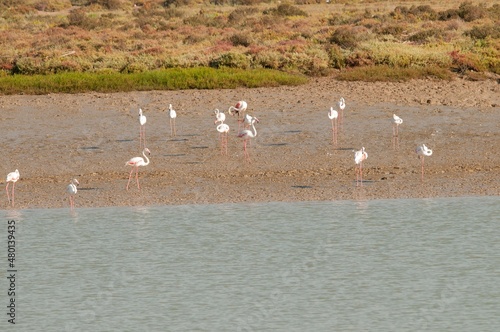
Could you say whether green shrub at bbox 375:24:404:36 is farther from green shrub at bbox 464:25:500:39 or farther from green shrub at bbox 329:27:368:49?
green shrub at bbox 464:25:500:39

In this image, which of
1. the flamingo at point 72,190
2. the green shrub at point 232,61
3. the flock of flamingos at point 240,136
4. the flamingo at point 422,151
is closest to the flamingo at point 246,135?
the flock of flamingos at point 240,136

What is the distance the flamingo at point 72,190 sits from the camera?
1717 centimetres

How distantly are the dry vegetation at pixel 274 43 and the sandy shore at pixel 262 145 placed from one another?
224cm

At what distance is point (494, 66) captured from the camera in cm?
2786

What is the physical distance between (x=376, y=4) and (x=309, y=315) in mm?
47916

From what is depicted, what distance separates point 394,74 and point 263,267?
529 inches

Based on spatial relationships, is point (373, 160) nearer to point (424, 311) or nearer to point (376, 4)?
point (424, 311)

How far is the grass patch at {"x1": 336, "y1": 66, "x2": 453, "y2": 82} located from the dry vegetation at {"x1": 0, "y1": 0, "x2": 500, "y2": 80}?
0.09 feet

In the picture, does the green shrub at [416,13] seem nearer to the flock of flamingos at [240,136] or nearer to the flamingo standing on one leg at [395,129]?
the flock of flamingos at [240,136]

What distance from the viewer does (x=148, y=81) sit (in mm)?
26938

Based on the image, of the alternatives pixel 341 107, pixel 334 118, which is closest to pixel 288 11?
pixel 341 107

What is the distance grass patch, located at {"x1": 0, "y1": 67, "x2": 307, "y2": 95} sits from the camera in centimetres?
2648

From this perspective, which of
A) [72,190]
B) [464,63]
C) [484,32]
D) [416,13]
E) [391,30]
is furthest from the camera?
[416,13]

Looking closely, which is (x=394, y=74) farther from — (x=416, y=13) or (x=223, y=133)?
(x=416, y=13)
